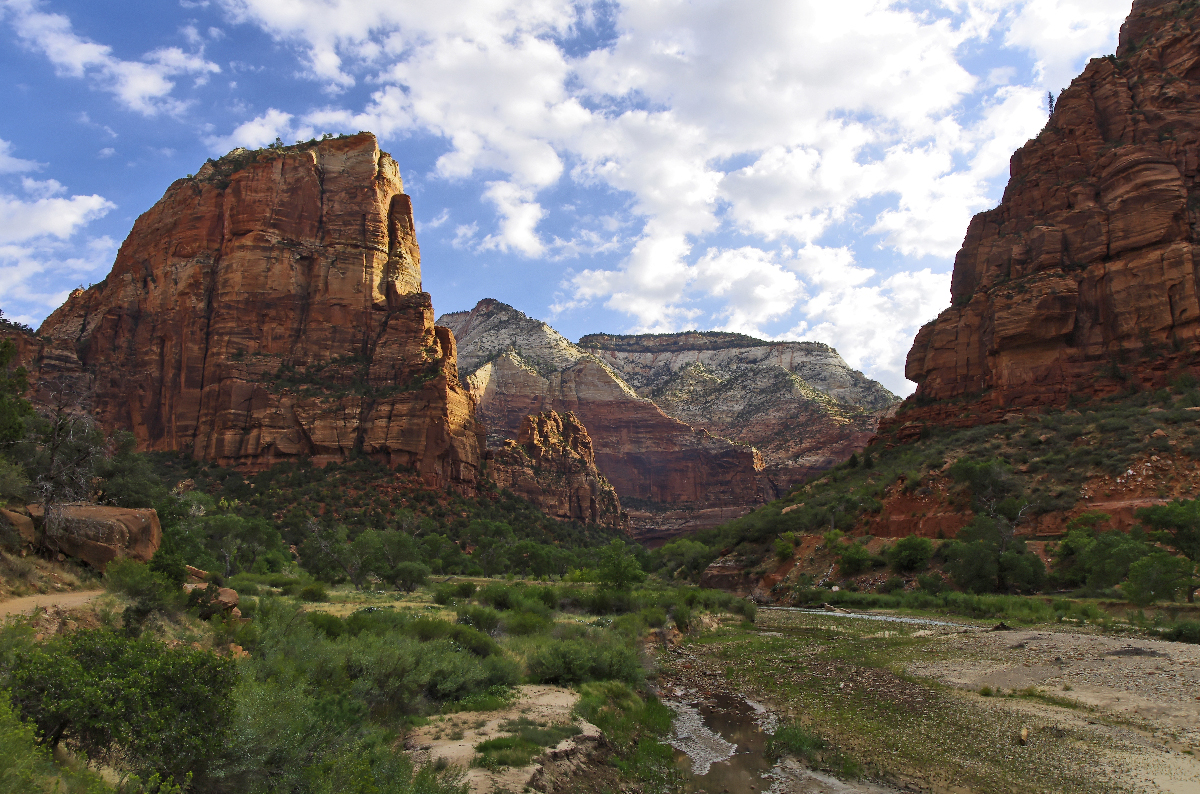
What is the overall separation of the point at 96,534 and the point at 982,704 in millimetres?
18980

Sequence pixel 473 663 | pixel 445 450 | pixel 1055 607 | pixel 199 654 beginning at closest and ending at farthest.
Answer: pixel 199 654
pixel 473 663
pixel 1055 607
pixel 445 450

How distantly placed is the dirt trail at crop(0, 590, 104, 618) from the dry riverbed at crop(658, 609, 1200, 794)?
1100 cm

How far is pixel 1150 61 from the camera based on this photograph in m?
59.2

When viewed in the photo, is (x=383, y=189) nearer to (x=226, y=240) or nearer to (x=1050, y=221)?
(x=226, y=240)

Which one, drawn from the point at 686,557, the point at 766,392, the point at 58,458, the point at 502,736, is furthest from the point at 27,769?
the point at 766,392

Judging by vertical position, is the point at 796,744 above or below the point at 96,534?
below

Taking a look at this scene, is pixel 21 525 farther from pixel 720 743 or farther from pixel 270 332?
pixel 270 332

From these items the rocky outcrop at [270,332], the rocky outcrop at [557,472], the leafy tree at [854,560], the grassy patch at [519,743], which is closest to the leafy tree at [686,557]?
the leafy tree at [854,560]

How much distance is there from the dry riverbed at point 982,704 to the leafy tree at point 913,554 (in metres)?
17.4

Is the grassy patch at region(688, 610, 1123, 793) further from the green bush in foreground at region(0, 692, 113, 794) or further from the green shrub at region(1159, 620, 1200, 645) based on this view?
the green bush in foreground at region(0, 692, 113, 794)

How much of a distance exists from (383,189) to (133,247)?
96.3 feet

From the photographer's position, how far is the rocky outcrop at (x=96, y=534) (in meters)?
14.0

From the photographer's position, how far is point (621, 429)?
144 meters

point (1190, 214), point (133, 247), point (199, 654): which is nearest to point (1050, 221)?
point (1190, 214)
